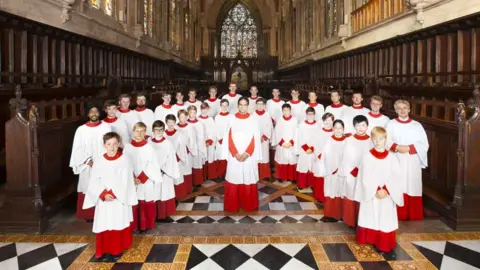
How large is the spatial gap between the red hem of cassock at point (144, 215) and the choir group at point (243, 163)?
0.5 inches

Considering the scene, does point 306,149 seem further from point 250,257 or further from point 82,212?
point 82,212

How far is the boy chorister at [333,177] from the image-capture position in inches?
190

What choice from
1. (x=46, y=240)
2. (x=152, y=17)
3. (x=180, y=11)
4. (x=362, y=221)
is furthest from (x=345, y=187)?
(x=180, y=11)

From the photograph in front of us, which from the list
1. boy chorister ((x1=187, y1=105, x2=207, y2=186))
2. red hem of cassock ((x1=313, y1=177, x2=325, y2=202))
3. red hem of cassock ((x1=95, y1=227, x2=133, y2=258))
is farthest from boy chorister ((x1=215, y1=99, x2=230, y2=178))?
red hem of cassock ((x1=95, y1=227, x2=133, y2=258))

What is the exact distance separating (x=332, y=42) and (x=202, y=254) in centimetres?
1507

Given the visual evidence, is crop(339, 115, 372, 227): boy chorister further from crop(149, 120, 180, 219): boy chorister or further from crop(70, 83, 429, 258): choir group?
crop(149, 120, 180, 219): boy chorister

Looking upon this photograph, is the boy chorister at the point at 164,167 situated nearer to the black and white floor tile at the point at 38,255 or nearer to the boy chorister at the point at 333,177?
the black and white floor tile at the point at 38,255

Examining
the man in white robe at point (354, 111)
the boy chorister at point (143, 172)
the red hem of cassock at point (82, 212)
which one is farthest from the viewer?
the man in white robe at point (354, 111)

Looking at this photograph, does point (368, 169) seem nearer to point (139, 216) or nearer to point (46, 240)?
point (139, 216)

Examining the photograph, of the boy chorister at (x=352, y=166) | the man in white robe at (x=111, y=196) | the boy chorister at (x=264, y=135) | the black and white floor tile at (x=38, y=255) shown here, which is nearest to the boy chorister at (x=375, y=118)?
the boy chorister at (x=352, y=166)

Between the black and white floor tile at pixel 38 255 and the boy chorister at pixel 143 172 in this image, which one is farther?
the boy chorister at pixel 143 172

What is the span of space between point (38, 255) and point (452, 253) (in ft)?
14.4

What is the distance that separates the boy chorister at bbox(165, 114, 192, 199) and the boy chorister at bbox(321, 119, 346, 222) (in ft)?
7.75

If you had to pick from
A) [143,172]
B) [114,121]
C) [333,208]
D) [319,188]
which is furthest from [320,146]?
[114,121]
